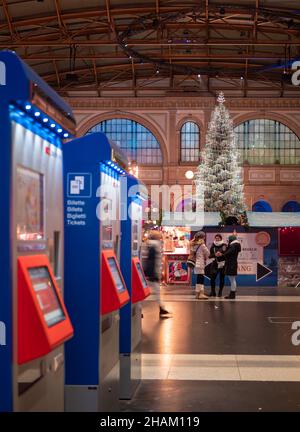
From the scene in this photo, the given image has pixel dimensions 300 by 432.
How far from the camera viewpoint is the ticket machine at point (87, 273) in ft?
18.2

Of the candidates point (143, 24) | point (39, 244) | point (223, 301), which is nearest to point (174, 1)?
point (143, 24)

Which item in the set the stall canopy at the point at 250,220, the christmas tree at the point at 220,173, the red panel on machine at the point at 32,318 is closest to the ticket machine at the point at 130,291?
the red panel on machine at the point at 32,318

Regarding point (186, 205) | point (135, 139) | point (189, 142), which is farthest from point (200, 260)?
point (135, 139)

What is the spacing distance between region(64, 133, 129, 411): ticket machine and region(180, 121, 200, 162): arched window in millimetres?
39951

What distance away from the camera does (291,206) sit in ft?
151

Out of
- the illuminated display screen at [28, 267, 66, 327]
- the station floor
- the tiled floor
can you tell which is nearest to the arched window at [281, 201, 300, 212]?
the station floor

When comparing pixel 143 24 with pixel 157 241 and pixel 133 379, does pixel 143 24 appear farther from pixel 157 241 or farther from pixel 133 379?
pixel 133 379

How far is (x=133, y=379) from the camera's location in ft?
25.0

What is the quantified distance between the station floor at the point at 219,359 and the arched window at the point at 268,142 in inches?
1177

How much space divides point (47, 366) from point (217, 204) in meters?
27.9

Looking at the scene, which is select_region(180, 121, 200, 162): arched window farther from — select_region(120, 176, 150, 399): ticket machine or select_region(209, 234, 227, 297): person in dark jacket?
select_region(120, 176, 150, 399): ticket machine

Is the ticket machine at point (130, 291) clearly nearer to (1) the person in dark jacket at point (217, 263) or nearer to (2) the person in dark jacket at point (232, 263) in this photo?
(2) the person in dark jacket at point (232, 263)

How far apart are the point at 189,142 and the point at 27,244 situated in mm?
42181

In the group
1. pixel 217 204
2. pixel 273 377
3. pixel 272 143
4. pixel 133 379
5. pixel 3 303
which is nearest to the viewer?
pixel 3 303
